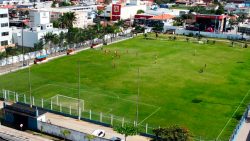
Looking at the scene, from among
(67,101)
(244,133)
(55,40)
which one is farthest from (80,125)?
(55,40)

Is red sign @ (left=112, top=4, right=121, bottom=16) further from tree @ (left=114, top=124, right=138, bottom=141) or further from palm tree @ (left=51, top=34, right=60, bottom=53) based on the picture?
tree @ (left=114, top=124, right=138, bottom=141)

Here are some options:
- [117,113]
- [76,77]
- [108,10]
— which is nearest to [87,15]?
[108,10]

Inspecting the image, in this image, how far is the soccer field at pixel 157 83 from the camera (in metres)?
47.5

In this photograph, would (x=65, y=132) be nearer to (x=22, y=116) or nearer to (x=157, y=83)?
(x=22, y=116)

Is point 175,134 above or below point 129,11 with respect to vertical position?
below

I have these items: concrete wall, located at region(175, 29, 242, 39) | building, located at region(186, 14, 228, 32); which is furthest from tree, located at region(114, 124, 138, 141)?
building, located at region(186, 14, 228, 32)

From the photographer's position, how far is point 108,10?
146m

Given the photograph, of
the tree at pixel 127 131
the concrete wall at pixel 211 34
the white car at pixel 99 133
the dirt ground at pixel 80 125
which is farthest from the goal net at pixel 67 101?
the concrete wall at pixel 211 34

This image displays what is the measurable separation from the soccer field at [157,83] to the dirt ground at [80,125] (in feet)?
13.6

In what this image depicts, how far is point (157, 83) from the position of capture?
201 ft

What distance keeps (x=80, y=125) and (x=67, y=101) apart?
26.8ft

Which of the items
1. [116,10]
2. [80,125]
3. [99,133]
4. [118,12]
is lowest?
[80,125]

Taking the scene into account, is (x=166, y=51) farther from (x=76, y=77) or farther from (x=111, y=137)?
(x=111, y=137)

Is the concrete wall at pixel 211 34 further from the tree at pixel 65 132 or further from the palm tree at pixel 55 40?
the tree at pixel 65 132
